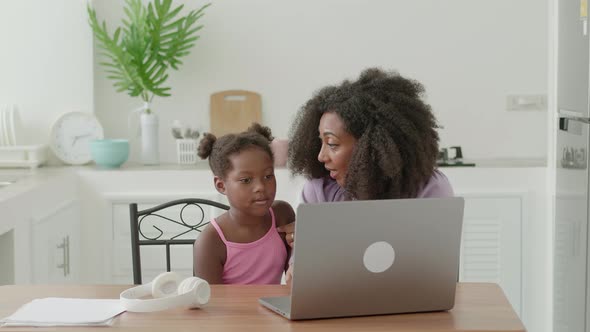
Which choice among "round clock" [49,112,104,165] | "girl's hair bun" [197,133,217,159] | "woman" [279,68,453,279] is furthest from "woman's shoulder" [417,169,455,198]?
"round clock" [49,112,104,165]

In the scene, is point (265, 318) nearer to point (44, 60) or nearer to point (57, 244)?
point (57, 244)

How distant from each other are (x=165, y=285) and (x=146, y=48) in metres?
2.32

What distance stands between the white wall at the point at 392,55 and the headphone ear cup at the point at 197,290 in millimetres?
2503

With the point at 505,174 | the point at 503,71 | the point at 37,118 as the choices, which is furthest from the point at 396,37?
the point at 37,118

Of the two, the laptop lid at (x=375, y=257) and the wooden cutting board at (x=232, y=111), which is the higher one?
the wooden cutting board at (x=232, y=111)

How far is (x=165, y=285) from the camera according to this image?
2074 millimetres

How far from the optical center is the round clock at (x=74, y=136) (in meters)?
4.31

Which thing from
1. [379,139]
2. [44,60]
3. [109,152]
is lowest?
[109,152]

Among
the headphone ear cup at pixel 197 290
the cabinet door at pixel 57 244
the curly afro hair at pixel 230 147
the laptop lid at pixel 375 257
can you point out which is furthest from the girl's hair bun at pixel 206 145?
the cabinet door at pixel 57 244

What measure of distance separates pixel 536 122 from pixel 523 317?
91cm

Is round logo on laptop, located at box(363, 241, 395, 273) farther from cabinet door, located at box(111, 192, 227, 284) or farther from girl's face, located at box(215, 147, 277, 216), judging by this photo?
cabinet door, located at box(111, 192, 227, 284)

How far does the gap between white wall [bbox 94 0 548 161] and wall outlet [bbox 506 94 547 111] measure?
0.03 meters

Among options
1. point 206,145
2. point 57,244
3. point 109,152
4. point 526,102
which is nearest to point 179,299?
point 206,145

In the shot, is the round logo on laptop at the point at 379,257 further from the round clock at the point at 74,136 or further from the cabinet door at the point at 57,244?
the round clock at the point at 74,136
